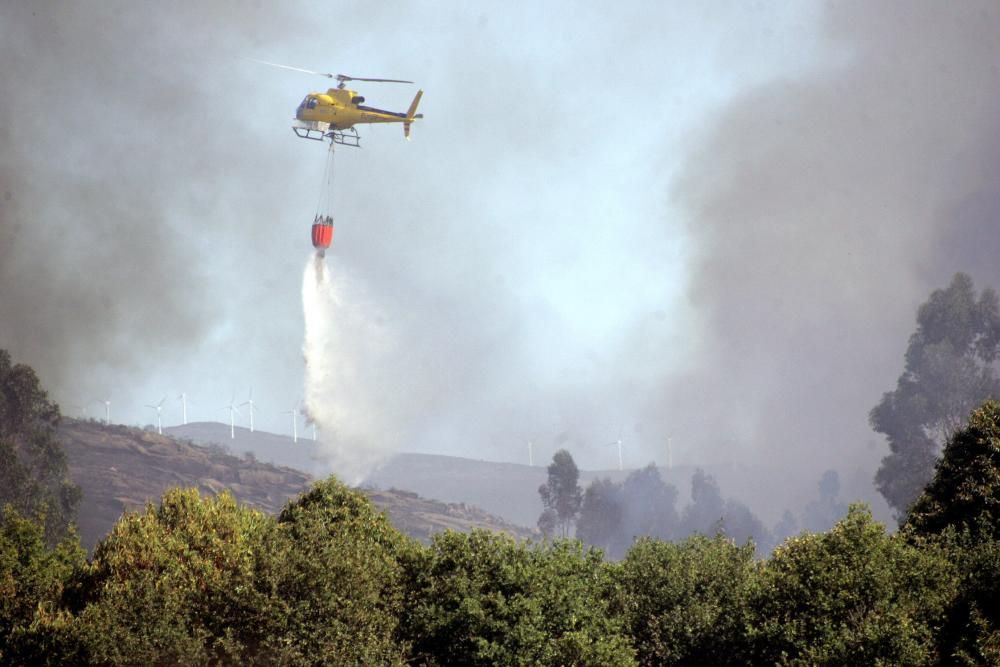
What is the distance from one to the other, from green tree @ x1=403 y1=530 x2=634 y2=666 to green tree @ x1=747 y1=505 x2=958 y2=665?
7.69 metres

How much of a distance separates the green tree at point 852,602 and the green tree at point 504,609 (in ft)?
25.2

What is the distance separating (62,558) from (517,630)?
34055mm

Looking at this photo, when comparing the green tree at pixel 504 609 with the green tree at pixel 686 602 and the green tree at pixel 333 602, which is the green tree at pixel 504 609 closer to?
the green tree at pixel 333 602

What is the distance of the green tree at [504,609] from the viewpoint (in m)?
57.2

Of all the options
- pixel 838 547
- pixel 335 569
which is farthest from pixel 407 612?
Answer: pixel 838 547

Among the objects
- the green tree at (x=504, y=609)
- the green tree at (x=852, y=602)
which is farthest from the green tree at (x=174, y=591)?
the green tree at (x=852, y=602)

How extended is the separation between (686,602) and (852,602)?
12.7m

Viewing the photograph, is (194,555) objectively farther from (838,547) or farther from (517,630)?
(838,547)

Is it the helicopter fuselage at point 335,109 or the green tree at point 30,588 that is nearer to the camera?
the green tree at point 30,588

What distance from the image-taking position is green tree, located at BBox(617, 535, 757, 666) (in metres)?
64.7

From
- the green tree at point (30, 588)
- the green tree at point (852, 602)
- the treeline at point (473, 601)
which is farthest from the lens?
the green tree at point (30, 588)

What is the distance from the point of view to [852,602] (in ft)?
187

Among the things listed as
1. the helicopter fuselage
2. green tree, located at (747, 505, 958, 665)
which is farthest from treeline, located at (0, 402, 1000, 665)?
the helicopter fuselage

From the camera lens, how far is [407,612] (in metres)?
62.7
